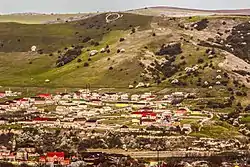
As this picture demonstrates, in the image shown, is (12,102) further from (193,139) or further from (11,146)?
(193,139)

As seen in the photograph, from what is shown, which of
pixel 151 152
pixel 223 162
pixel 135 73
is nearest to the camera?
pixel 223 162

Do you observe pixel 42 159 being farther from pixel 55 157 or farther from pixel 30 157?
pixel 30 157

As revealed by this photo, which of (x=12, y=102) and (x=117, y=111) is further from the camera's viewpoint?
(x=12, y=102)

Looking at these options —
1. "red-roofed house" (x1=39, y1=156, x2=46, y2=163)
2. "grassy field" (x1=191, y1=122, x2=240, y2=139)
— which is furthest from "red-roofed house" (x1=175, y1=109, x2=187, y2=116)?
"red-roofed house" (x1=39, y1=156, x2=46, y2=163)

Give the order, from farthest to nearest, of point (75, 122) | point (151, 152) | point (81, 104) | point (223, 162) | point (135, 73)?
point (135, 73), point (81, 104), point (75, 122), point (151, 152), point (223, 162)

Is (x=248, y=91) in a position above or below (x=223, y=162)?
above

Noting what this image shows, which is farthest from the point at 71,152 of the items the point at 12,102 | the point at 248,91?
the point at 248,91

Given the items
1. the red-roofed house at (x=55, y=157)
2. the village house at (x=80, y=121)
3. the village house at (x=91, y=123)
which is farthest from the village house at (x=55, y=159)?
the village house at (x=80, y=121)

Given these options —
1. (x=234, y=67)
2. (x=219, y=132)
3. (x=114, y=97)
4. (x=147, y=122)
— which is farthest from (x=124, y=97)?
(x=219, y=132)

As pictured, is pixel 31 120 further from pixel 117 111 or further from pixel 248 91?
pixel 248 91

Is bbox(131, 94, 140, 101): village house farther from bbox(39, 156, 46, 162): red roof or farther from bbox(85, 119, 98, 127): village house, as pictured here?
bbox(39, 156, 46, 162): red roof

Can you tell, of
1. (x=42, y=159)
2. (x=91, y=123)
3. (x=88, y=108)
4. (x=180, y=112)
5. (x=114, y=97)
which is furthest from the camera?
→ (x=114, y=97)
